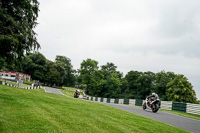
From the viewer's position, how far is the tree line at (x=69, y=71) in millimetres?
12938

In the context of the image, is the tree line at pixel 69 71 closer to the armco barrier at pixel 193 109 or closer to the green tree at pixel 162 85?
the green tree at pixel 162 85

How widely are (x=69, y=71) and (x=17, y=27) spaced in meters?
94.1

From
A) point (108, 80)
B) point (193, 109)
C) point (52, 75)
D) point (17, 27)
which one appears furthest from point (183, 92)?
point (52, 75)

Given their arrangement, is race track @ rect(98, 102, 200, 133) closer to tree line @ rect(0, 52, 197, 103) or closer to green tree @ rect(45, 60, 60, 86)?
tree line @ rect(0, 52, 197, 103)

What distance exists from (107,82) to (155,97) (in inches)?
2696

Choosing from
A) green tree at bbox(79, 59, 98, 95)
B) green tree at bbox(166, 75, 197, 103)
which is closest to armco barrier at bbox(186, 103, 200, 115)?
green tree at bbox(166, 75, 197, 103)

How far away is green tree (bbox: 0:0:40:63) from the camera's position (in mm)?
12182

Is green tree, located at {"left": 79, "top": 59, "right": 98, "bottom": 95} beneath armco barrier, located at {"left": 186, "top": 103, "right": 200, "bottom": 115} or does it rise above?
above

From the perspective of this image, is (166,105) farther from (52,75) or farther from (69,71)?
(69,71)

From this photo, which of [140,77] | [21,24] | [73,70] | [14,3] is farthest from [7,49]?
[73,70]

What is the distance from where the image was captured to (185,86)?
52062 mm

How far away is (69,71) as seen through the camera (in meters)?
106

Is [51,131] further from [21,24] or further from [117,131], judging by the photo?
[21,24]

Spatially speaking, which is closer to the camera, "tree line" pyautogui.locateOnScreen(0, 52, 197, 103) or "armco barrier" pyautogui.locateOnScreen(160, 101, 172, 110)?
"armco barrier" pyautogui.locateOnScreen(160, 101, 172, 110)
